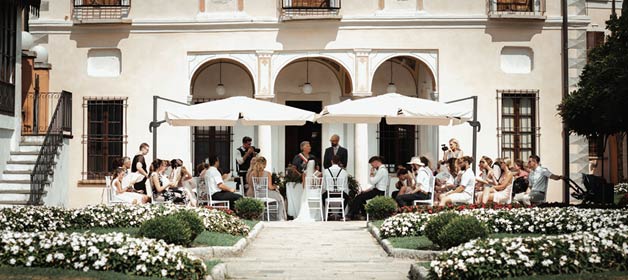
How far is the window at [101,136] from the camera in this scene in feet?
81.0

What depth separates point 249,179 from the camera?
19438 millimetres

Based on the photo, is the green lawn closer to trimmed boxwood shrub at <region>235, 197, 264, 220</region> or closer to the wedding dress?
trimmed boxwood shrub at <region>235, 197, 264, 220</region>

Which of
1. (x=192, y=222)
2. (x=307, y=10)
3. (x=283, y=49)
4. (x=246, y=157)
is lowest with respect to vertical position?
(x=192, y=222)

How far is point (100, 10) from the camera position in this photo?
80.4 feet

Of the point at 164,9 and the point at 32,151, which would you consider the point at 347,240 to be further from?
the point at 164,9

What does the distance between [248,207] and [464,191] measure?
4207 mm

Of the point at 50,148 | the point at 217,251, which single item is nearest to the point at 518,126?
the point at 50,148

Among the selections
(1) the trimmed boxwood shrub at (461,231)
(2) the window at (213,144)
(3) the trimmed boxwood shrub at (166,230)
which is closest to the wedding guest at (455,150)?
(2) the window at (213,144)

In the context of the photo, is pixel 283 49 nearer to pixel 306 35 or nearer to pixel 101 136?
pixel 306 35

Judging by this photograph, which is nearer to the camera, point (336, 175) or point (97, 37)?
point (336, 175)

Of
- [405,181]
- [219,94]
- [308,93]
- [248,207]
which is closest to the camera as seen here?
[248,207]

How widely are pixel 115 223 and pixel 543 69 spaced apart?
1353cm

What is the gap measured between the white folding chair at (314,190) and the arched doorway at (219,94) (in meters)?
7.11

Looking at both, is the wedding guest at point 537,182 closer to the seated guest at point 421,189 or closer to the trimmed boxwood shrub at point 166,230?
the seated guest at point 421,189
